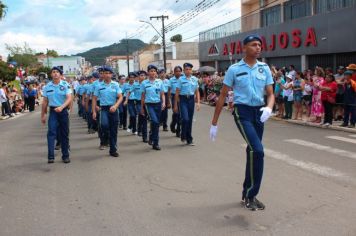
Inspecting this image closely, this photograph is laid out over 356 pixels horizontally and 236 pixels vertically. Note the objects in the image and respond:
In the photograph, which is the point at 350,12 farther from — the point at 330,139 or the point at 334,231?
the point at 334,231

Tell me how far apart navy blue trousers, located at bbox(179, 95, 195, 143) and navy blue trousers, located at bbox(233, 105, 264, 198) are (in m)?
5.35

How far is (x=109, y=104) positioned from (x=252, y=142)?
5.14 meters

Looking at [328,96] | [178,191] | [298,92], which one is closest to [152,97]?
[178,191]

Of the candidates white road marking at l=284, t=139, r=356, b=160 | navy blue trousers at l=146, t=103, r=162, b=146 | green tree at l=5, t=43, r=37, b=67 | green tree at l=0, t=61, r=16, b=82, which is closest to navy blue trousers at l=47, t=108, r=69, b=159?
navy blue trousers at l=146, t=103, r=162, b=146

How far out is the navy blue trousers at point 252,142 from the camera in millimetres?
5602

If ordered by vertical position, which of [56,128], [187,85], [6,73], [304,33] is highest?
[304,33]

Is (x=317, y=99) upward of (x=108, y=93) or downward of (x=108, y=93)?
downward

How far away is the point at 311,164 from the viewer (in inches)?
334

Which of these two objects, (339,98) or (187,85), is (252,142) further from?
(339,98)

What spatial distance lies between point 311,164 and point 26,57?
93.0 meters

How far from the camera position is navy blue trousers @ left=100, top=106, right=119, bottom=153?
9.91 m

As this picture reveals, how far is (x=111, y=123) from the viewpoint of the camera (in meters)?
9.97

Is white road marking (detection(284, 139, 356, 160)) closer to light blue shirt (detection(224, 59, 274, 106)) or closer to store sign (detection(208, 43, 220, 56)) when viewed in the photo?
light blue shirt (detection(224, 59, 274, 106))

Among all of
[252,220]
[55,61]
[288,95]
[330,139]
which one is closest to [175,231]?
[252,220]
